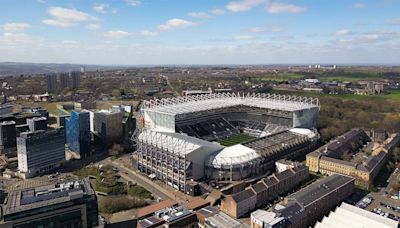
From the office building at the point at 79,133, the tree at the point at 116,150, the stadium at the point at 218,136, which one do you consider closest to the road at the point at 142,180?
the stadium at the point at 218,136

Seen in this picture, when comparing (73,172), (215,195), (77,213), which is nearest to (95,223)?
(77,213)

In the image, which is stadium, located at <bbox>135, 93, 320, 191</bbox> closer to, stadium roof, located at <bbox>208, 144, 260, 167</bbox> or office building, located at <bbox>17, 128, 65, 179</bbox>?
stadium roof, located at <bbox>208, 144, 260, 167</bbox>

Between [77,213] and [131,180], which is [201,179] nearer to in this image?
[131,180]

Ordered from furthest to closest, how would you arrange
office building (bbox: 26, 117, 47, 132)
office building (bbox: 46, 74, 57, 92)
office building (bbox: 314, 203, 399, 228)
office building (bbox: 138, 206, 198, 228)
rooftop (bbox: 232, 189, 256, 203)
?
1. office building (bbox: 46, 74, 57, 92)
2. office building (bbox: 26, 117, 47, 132)
3. rooftop (bbox: 232, 189, 256, 203)
4. office building (bbox: 138, 206, 198, 228)
5. office building (bbox: 314, 203, 399, 228)

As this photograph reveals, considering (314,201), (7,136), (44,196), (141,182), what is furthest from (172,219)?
(7,136)

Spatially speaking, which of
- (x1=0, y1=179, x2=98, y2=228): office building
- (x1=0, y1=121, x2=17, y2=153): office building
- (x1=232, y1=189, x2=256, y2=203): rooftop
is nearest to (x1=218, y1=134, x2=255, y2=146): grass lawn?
(x1=232, y1=189, x2=256, y2=203): rooftop

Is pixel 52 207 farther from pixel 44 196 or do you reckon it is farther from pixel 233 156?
pixel 233 156
